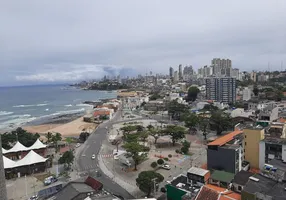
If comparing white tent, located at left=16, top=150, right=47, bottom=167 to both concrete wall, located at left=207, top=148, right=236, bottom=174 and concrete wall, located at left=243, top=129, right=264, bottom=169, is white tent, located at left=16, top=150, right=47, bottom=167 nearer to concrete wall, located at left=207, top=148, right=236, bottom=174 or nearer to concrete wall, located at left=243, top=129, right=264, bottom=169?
concrete wall, located at left=207, top=148, right=236, bottom=174

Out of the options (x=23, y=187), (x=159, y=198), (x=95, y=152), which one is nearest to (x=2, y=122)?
(x=95, y=152)

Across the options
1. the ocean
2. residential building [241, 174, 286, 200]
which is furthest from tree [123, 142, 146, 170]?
the ocean

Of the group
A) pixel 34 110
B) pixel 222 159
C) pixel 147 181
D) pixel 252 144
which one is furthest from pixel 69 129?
pixel 34 110

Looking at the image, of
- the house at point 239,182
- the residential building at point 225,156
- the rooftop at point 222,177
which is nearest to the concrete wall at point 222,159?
the residential building at point 225,156

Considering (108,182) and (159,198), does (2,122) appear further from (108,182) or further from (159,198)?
(159,198)

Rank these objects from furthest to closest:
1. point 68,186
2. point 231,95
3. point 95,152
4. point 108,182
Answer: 1. point 231,95
2. point 95,152
3. point 108,182
4. point 68,186
